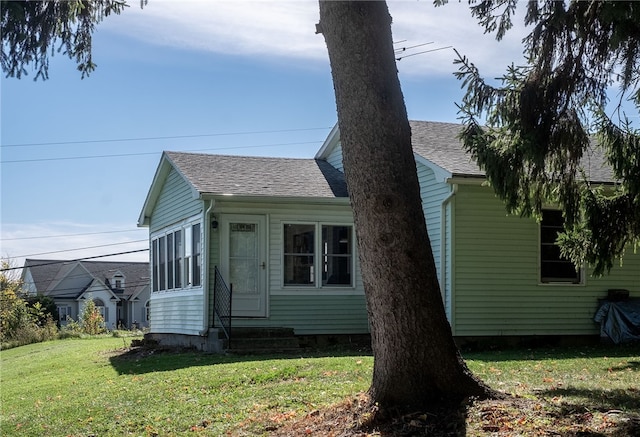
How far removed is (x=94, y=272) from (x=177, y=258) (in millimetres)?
40906

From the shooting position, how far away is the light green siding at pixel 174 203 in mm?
→ 16741

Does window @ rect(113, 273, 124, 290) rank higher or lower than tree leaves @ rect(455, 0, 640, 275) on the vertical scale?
lower

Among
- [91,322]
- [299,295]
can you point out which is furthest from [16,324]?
[299,295]

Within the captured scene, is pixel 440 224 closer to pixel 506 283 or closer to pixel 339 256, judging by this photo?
pixel 506 283

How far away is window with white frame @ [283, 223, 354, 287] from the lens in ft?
52.7

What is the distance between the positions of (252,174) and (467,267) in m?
5.38

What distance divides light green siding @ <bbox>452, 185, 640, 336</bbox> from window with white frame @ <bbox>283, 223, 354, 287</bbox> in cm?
279

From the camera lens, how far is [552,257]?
50.0 ft

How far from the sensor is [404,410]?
6.28 metres

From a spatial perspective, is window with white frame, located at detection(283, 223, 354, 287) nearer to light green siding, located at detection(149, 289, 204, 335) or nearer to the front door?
the front door

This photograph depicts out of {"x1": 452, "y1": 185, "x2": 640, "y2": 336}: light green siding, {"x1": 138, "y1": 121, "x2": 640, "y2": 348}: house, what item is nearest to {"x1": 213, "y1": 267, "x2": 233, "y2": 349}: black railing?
{"x1": 138, "y1": 121, "x2": 640, "y2": 348}: house

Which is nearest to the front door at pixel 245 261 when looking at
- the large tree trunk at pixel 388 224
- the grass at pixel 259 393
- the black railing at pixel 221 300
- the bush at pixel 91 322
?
the black railing at pixel 221 300

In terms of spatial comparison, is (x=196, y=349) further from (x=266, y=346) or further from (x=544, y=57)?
(x=544, y=57)

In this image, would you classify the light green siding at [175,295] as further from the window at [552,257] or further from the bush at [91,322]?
the bush at [91,322]
